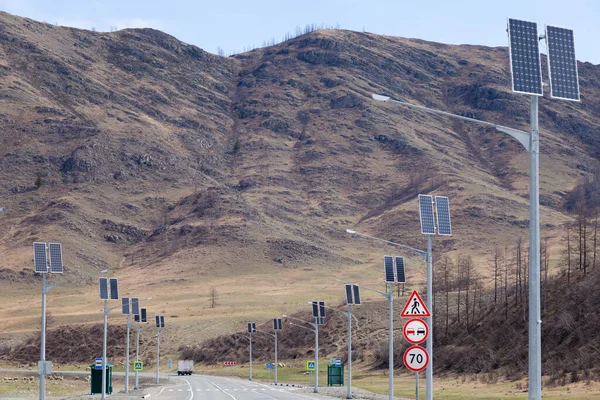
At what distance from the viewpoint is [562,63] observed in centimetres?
2633

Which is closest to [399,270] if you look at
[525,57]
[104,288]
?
[104,288]

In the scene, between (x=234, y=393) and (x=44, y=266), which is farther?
(x=234, y=393)

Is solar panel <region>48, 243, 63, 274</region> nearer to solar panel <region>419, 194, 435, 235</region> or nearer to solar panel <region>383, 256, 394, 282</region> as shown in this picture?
solar panel <region>383, 256, 394, 282</region>

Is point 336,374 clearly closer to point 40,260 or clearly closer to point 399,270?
point 399,270

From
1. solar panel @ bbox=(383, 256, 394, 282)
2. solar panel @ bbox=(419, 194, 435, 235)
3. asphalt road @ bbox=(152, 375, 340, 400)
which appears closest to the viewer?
solar panel @ bbox=(419, 194, 435, 235)

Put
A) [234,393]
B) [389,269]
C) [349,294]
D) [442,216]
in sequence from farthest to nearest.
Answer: [349,294]
[234,393]
[389,269]
[442,216]

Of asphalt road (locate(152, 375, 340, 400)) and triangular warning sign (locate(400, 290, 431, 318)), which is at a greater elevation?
triangular warning sign (locate(400, 290, 431, 318))

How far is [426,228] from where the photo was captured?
38.6 meters

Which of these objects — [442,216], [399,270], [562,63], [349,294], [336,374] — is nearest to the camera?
[562,63]

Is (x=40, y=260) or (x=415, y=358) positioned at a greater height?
(x=40, y=260)

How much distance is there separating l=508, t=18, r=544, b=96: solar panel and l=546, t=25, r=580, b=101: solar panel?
0.42 metres

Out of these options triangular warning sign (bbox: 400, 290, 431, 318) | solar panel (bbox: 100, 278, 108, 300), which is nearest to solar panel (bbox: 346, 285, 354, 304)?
solar panel (bbox: 100, 278, 108, 300)

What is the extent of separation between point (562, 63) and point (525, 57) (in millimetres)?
1286

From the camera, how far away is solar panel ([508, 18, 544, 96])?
25.1 metres
